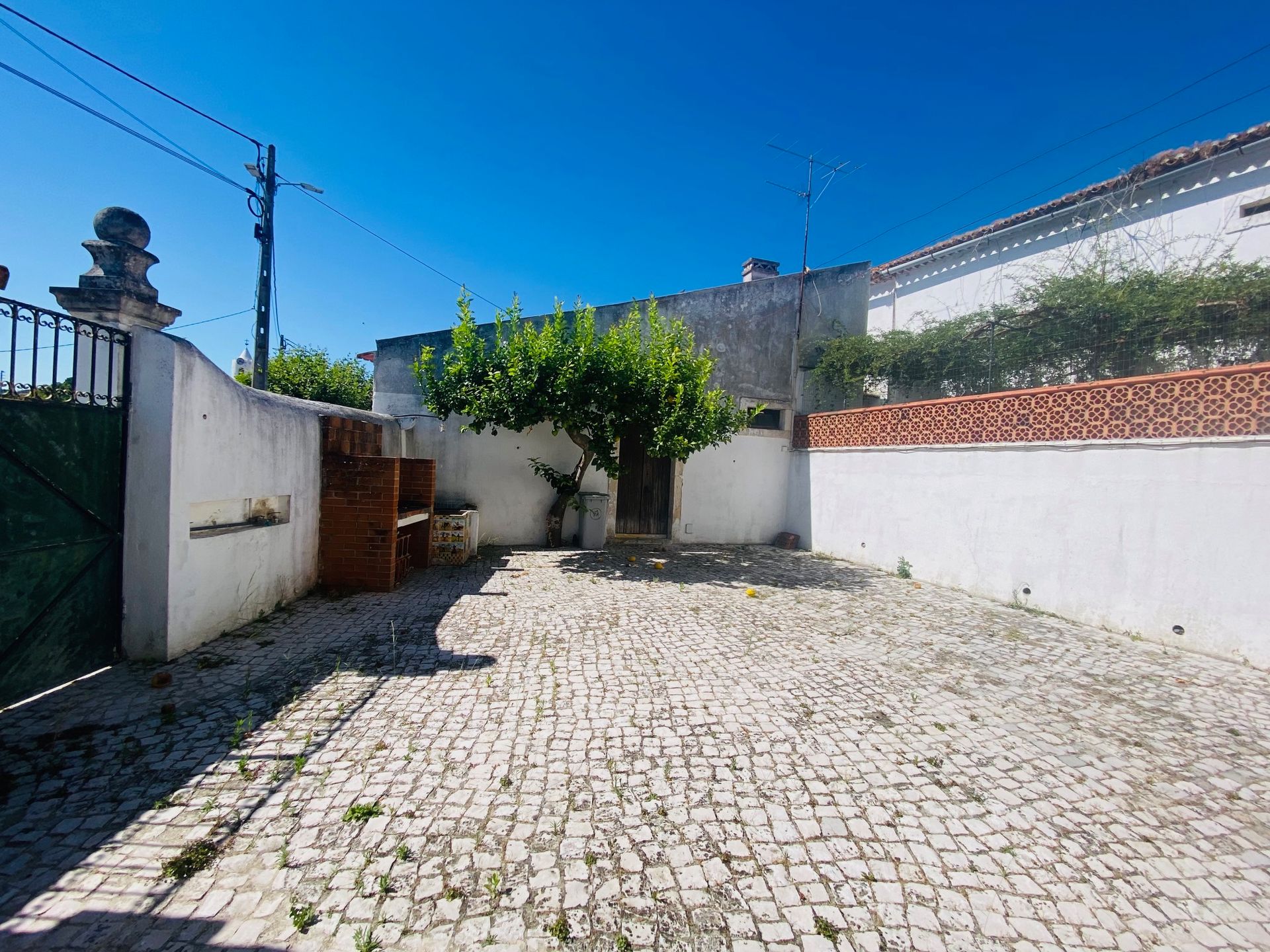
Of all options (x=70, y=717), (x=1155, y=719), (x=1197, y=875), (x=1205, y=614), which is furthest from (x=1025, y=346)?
(x=70, y=717)

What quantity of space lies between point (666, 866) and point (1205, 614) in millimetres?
5773

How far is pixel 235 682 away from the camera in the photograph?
332 centimetres

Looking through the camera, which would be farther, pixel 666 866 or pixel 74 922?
pixel 666 866

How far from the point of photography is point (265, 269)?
8922mm

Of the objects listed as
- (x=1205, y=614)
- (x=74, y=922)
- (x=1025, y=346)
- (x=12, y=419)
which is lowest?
(x=74, y=922)

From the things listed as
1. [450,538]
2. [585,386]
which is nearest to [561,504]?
[450,538]

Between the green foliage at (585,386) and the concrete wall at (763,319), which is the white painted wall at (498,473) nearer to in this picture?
the green foliage at (585,386)

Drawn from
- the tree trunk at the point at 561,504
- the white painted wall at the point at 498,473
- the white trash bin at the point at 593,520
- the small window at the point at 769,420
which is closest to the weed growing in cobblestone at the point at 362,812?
the tree trunk at the point at 561,504

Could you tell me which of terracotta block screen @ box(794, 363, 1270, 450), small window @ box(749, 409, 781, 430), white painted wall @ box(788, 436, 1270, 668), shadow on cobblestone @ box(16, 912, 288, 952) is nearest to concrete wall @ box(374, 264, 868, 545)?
small window @ box(749, 409, 781, 430)

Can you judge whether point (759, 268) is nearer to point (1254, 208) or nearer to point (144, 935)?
point (1254, 208)

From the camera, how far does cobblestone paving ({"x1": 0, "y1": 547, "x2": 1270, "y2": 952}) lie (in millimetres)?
1753

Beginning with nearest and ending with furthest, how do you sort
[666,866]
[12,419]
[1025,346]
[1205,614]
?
[666,866] → [12,419] → [1205,614] → [1025,346]

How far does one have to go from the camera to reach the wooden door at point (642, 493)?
985 cm

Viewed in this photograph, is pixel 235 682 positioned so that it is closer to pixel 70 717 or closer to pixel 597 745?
pixel 70 717
